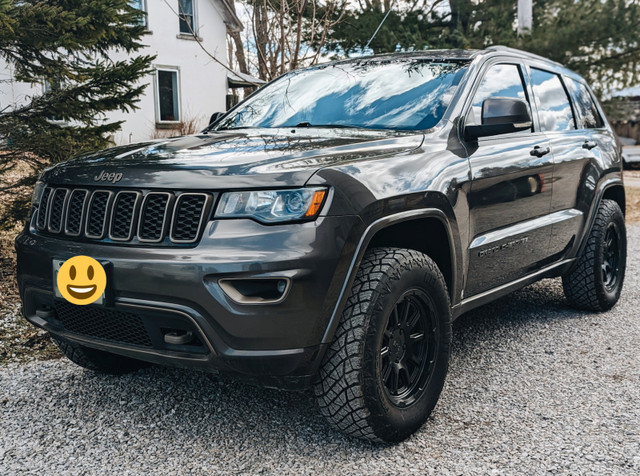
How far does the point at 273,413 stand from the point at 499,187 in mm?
1662

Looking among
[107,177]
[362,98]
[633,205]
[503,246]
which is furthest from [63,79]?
[633,205]

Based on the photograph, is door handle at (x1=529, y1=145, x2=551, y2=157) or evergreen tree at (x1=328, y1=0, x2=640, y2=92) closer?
door handle at (x1=529, y1=145, x2=551, y2=157)

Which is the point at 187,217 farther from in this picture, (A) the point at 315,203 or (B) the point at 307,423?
(B) the point at 307,423

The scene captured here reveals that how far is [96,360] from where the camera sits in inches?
140

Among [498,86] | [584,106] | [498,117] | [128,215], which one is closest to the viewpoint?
[128,215]

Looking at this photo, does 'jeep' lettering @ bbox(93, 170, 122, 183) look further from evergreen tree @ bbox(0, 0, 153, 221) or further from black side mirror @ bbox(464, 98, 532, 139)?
evergreen tree @ bbox(0, 0, 153, 221)

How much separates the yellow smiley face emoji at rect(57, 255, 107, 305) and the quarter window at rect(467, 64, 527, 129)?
6.71 ft

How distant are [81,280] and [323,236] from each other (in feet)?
3.30

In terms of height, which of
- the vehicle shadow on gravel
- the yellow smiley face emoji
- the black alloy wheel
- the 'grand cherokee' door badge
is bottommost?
the vehicle shadow on gravel

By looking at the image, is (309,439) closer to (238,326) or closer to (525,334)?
(238,326)

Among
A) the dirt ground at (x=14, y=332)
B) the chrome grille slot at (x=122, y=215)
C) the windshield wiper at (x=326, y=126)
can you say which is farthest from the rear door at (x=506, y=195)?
the dirt ground at (x=14, y=332)

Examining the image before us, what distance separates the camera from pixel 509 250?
3.75 m

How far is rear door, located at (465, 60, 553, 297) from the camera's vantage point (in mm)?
3469

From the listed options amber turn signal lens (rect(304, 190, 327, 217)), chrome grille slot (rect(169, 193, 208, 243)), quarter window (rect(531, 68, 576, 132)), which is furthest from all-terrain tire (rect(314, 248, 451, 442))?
quarter window (rect(531, 68, 576, 132))
